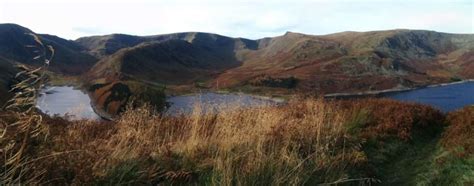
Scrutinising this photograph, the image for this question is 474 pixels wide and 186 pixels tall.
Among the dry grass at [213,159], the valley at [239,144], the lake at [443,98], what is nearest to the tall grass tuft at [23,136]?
the valley at [239,144]

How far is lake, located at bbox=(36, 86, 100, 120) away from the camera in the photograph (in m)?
7.83

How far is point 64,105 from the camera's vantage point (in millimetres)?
71875

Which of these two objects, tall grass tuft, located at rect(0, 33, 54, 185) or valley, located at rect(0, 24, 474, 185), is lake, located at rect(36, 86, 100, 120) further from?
tall grass tuft, located at rect(0, 33, 54, 185)

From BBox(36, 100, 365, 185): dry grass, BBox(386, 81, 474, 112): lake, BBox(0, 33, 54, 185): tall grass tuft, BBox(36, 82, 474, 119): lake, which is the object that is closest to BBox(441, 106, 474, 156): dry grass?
BBox(36, 82, 474, 119): lake

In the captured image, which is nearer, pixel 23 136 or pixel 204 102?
pixel 23 136

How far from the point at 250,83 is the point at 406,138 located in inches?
4062

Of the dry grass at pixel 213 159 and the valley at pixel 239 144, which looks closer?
the valley at pixel 239 144

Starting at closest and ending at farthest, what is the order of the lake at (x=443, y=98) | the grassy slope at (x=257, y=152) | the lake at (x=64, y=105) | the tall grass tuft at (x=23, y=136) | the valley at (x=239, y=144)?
the tall grass tuft at (x=23, y=136), the valley at (x=239, y=144), the grassy slope at (x=257, y=152), the lake at (x=64, y=105), the lake at (x=443, y=98)

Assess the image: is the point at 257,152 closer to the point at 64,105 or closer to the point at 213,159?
the point at 213,159

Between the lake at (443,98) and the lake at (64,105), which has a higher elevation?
the lake at (64,105)

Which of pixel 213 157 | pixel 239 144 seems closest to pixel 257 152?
pixel 239 144

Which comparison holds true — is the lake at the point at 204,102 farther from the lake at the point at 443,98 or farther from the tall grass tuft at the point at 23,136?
the tall grass tuft at the point at 23,136

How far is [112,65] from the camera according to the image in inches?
5842

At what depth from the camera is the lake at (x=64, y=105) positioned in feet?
25.7
